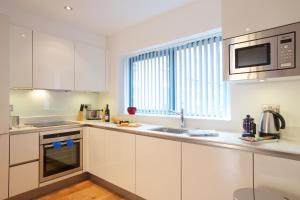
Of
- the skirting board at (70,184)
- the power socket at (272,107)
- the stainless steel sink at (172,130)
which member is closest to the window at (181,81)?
the stainless steel sink at (172,130)

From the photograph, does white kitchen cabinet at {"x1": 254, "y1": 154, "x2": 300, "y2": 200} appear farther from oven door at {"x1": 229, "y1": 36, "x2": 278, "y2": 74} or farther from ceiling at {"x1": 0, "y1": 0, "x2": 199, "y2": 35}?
ceiling at {"x1": 0, "y1": 0, "x2": 199, "y2": 35}

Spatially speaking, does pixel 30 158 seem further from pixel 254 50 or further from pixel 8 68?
pixel 254 50

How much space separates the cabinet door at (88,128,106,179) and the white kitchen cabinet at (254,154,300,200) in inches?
73.7

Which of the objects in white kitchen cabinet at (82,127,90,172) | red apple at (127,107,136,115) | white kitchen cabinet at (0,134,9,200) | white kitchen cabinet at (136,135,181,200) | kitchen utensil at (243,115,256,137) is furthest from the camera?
red apple at (127,107,136,115)

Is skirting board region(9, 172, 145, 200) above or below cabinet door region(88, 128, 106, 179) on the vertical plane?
below

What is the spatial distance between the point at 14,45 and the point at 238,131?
2.79 metres

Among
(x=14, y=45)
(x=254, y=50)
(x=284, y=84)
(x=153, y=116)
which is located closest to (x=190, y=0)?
(x=254, y=50)

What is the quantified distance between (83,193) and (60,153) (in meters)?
0.61

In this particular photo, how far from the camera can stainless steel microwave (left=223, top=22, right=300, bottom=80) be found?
1327mm

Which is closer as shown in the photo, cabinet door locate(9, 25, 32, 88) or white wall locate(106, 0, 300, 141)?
white wall locate(106, 0, 300, 141)

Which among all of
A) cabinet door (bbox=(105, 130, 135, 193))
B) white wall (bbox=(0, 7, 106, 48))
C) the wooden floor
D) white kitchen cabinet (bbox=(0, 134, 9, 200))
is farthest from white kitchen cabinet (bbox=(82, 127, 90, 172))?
white wall (bbox=(0, 7, 106, 48))

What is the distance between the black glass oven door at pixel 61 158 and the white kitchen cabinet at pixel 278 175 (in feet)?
7.53

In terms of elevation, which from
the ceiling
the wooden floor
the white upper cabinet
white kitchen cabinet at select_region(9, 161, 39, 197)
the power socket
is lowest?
the wooden floor

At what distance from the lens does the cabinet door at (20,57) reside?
2.25m
